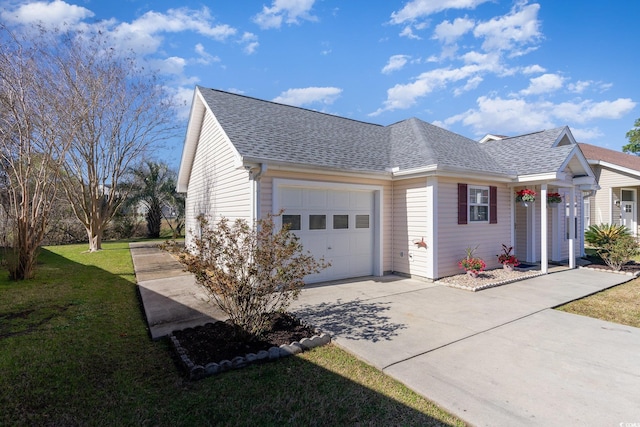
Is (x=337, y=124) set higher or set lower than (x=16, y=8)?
lower

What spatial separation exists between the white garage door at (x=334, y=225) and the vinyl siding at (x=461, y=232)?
190 cm

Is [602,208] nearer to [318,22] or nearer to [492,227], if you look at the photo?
[492,227]

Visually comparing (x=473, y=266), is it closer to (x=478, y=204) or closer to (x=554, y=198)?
(x=478, y=204)

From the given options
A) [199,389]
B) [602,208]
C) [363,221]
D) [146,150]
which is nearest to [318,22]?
[363,221]

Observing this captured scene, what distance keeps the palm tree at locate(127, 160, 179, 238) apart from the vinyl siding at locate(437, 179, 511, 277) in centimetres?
1912

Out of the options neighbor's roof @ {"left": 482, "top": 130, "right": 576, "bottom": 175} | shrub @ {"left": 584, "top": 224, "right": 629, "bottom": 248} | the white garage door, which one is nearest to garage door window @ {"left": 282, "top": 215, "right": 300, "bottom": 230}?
the white garage door

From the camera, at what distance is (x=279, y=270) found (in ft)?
13.2

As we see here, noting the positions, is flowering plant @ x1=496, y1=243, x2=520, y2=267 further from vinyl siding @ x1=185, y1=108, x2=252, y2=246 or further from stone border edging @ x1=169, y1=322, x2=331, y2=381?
vinyl siding @ x1=185, y1=108, x2=252, y2=246

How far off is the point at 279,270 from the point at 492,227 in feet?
26.0

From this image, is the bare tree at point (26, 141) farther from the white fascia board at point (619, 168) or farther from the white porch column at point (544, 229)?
the white fascia board at point (619, 168)

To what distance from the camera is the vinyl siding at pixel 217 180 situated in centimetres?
767

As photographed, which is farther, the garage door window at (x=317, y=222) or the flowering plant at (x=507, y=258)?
the flowering plant at (x=507, y=258)

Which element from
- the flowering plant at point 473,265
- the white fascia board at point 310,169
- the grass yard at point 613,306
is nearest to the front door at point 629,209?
the grass yard at point 613,306

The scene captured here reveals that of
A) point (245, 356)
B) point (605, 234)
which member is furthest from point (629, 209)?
point (245, 356)
